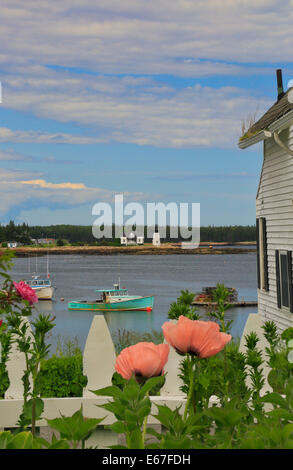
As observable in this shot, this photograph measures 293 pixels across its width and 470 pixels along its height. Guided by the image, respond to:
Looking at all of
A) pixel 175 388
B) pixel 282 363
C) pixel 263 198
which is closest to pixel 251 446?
pixel 282 363

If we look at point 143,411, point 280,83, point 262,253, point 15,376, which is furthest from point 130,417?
point 280,83

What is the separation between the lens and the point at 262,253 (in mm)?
12250

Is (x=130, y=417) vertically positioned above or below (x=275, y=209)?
below

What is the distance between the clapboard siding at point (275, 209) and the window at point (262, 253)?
6.5 inches

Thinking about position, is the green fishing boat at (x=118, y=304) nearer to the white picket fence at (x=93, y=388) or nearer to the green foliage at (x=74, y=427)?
A: the white picket fence at (x=93, y=388)

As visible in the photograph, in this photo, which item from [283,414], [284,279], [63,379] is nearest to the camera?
[283,414]

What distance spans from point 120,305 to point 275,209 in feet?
138

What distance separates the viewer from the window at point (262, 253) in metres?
12.1

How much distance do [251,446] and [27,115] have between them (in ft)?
414

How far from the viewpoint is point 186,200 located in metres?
102

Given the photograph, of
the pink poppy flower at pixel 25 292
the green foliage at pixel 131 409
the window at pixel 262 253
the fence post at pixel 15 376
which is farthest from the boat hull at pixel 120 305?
the green foliage at pixel 131 409

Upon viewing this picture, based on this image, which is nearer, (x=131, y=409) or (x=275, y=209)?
(x=131, y=409)

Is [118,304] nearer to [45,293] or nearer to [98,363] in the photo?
[45,293]
